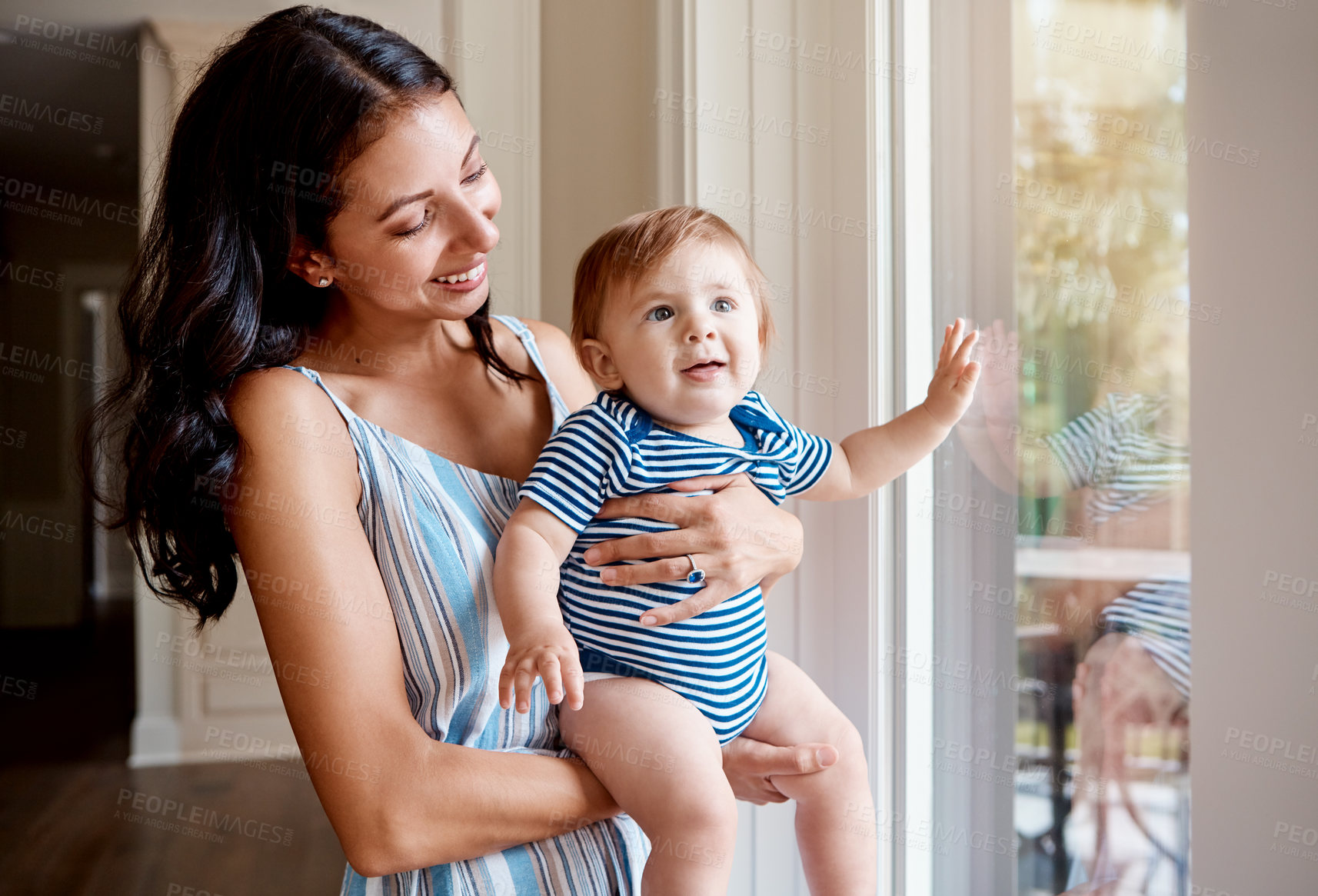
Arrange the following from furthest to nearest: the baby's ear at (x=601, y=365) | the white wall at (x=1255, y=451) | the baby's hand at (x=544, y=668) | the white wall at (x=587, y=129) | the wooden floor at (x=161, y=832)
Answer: the wooden floor at (x=161, y=832) < the white wall at (x=587, y=129) < the baby's ear at (x=601, y=365) < the baby's hand at (x=544, y=668) < the white wall at (x=1255, y=451)

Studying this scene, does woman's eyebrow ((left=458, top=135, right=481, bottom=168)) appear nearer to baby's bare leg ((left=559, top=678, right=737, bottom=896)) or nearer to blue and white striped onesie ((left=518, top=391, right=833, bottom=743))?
blue and white striped onesie ((left=518, top=391, right=833, bottom=743))

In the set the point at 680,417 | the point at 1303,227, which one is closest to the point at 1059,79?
the point at 1303,227

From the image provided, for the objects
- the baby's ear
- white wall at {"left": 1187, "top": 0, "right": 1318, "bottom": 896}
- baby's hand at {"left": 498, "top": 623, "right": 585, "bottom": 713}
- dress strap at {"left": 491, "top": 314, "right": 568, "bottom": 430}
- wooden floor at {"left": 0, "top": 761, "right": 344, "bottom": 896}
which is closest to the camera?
white wall at {"left": 1187, "top": 0, "right": 1318, "bottom": 896}

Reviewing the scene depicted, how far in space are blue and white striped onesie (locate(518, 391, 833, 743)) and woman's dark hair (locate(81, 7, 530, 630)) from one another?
1.20 feet

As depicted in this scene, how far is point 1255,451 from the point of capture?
29.4 inches

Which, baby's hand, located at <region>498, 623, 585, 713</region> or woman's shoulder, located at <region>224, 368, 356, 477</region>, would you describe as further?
woman's shoulder, located at <region>224, 368, 356, 477</region>

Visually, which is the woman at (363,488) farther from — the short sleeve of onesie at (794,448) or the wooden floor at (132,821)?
the wooden floor at (132,821)

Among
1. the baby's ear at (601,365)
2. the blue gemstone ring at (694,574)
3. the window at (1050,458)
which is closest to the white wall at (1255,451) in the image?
the window at (1050,458)

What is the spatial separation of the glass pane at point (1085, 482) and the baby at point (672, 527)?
0.12 meters

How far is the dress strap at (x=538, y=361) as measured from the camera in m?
1.25

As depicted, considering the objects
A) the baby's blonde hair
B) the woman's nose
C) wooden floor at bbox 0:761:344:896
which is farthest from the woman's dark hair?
wooden floor at bbox 0:761:344:896

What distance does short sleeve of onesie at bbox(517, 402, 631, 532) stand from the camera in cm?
96

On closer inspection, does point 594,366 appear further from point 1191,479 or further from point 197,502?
point 1191,479

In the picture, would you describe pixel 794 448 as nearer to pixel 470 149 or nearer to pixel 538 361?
pixel 538 361
